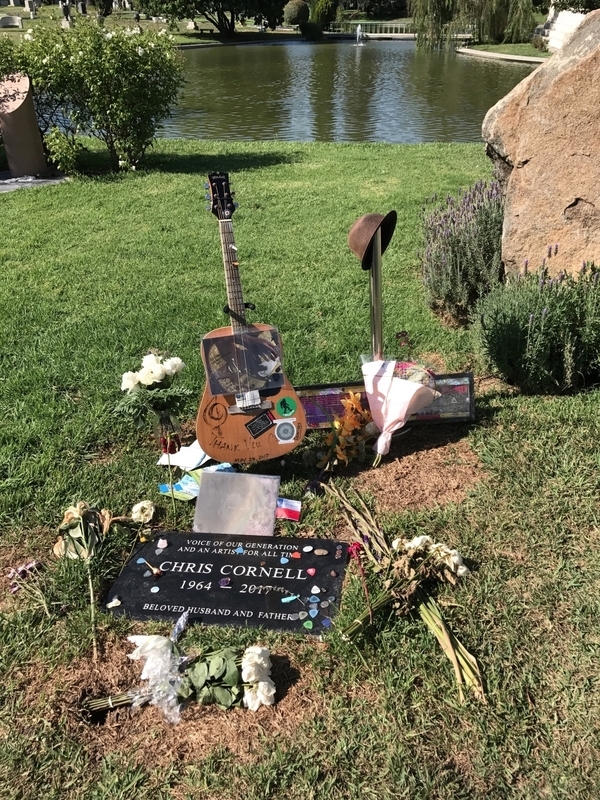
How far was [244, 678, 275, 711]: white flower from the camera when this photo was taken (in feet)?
6.92

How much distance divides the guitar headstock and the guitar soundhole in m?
0.56

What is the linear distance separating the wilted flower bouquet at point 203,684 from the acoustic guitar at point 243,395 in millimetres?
1080

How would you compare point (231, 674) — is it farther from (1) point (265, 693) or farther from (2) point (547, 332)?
(2) point (547, 332)

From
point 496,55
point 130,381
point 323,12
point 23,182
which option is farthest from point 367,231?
point 323,12

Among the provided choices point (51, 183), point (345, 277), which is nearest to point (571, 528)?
point (345, 277)

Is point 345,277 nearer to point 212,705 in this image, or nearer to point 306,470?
point 306,470

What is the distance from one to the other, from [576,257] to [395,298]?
148 centimetres

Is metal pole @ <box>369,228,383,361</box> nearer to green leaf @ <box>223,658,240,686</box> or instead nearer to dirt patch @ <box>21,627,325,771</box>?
dirt patch @ <box>21,627,325,771</box>

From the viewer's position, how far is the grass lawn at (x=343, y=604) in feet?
6.39

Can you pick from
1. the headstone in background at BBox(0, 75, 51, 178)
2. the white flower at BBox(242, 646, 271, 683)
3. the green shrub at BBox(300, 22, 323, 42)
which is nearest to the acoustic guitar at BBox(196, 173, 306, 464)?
the white flower at BBox(242, 646, 271, 683)

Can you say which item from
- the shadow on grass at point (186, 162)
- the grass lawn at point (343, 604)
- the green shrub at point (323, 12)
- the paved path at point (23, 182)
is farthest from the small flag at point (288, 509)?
the green shrub at point (323, 12)

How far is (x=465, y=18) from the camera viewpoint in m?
29.0

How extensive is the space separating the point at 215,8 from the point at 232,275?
162ft

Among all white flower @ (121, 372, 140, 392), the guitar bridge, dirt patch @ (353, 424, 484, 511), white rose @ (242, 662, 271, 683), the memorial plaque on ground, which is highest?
white flower @ (121, 372, 140, 392)
